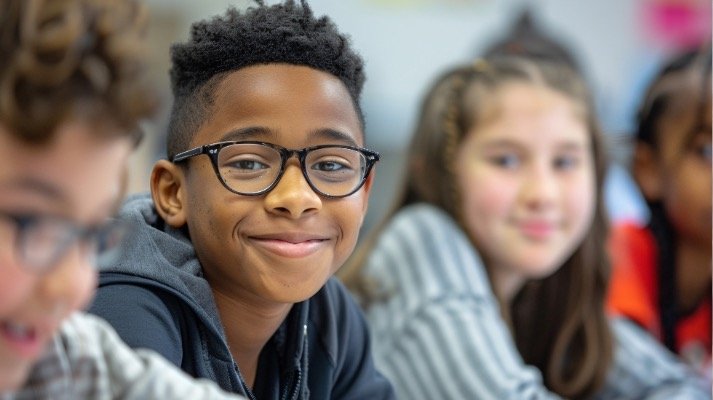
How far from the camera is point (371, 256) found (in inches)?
60.7

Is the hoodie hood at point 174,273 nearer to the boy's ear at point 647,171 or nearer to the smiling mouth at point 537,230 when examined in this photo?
the smiling mouth at point 537,230

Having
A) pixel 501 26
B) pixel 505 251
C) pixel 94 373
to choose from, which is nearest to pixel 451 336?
pixel 505 251

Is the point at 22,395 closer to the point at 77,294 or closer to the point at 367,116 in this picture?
the point at 77,294

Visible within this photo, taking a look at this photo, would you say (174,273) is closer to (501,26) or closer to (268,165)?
(268,165)

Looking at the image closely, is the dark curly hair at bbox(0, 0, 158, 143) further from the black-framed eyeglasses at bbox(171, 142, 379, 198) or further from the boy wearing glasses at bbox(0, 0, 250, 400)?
the black-framed eyeglasses at bbox(171, 142, 379, 198)

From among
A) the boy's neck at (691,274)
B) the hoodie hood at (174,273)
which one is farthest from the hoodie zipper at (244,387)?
the boy's neck at (691,274)

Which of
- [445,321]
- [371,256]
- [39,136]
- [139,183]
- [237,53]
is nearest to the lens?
[39,136]

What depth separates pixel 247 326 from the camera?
98cm

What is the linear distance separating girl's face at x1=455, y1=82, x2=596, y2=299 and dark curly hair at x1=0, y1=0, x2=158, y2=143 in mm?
937

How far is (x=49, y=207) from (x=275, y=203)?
314 millimetres

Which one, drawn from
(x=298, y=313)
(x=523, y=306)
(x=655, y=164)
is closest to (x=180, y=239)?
(x=298, y=313)

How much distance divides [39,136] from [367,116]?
48 centimetres

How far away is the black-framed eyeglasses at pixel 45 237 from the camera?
1.86 feet

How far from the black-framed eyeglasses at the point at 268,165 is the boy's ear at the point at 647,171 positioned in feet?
3.15
